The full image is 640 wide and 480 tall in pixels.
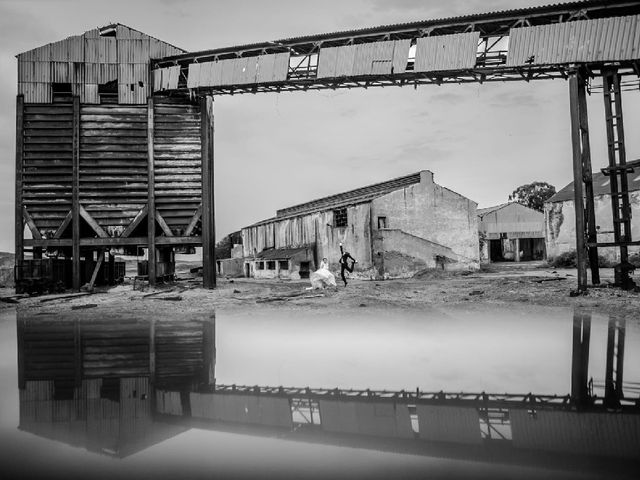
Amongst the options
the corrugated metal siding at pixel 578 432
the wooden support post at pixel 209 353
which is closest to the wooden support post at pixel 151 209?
the wooden support post at pixel 209 353

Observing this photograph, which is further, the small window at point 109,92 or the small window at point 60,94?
the small window at point 109,92

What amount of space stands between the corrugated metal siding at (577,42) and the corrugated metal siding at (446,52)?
4.07ft

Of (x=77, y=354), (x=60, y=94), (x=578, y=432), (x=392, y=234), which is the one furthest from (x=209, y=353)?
(x=392, y=234)

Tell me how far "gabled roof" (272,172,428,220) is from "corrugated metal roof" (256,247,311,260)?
291 centimetres

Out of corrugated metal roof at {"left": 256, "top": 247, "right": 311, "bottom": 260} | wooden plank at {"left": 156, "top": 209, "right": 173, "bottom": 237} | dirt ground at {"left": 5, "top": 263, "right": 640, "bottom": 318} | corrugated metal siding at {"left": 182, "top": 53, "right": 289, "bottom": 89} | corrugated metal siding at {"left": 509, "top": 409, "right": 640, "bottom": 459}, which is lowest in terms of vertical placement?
corrugated metal siding at {"left": 509, "top": 409, "right": 640, "bottom": 459}

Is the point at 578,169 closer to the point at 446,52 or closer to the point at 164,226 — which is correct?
the point at 446,52

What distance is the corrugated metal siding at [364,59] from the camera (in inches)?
698

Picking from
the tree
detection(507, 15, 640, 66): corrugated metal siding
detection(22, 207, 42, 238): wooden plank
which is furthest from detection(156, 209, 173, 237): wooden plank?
the tree

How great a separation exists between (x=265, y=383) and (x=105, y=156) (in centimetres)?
1745

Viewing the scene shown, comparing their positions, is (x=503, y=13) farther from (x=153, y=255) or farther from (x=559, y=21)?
(x=153, y=255)

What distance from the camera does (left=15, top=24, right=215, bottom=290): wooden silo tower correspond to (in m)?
19.7

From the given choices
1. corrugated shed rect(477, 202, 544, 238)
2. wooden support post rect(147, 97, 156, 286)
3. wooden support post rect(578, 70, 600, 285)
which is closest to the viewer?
wooden support post rect(578, 70, 600, 285)

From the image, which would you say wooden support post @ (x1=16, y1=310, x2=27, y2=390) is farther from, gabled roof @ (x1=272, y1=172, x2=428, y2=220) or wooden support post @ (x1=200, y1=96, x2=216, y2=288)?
gabled roof @ (x1=272, y1=172, x2=428, y2=220)

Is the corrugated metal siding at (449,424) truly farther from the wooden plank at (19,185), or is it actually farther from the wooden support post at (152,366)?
the wooden plank at (19,185)
